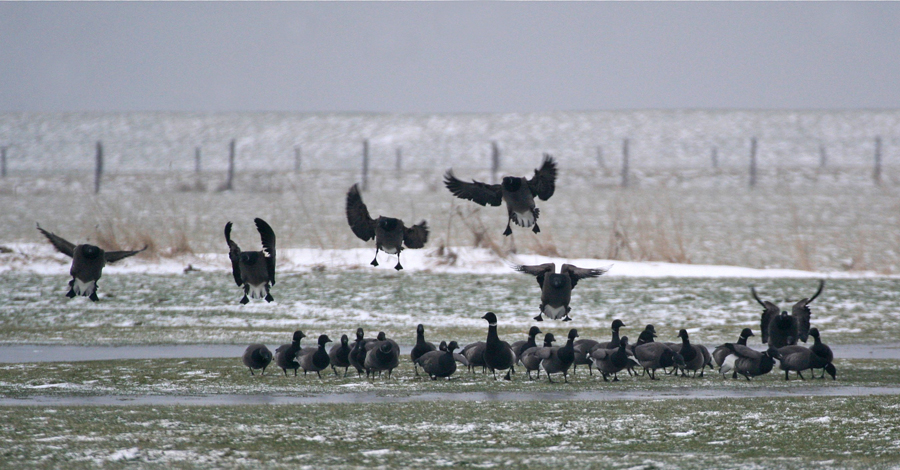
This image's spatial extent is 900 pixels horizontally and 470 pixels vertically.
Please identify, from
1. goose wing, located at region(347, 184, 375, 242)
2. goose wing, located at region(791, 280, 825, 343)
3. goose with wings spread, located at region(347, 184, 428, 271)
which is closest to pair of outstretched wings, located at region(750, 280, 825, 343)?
goose wing, located at region(791, 280, 825, 343)

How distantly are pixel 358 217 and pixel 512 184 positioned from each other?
169cm

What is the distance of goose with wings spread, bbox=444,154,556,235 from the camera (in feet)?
31.6

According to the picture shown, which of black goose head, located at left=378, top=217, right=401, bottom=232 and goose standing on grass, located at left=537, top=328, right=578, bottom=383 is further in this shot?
goose standing on grass, located at left=537, top=328, right=578, bottom=383

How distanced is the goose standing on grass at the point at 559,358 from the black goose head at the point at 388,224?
10.6 feet

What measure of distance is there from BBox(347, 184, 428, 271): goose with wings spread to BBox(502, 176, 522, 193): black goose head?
103 cm

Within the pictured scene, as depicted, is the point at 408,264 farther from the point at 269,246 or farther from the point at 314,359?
the point at 269,246

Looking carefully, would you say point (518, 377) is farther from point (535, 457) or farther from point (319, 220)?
point (319, 220)

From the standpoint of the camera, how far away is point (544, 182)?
984 cm

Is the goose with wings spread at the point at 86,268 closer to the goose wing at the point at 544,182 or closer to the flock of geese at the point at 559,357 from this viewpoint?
the flock of geese at the point at 559,357

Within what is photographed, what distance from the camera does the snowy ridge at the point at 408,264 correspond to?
76.6ft

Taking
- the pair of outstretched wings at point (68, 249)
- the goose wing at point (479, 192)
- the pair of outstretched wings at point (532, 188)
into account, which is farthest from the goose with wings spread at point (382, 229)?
the pair of outstretched wings at point (68, 249)

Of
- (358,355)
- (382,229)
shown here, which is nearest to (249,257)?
(382,229)

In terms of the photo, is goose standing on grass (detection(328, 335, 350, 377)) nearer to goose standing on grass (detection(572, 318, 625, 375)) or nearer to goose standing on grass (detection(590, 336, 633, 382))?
goose standing on grass (detection(572, 318, 625, 375))

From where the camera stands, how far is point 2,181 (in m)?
54.4
